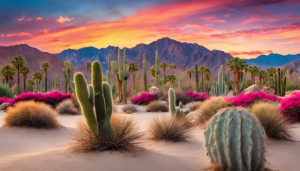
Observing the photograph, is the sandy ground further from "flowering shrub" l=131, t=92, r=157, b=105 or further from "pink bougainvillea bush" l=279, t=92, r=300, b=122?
"flowering shrub" l=131, t=92, r=157, b=105

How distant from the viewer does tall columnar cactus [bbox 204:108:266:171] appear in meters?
4.55

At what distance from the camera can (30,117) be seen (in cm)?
943

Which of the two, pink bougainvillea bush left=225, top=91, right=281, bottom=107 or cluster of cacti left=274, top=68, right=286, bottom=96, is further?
cluster of cacti left=274, top=68, right=286, bottom=96

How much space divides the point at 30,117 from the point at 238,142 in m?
8.16

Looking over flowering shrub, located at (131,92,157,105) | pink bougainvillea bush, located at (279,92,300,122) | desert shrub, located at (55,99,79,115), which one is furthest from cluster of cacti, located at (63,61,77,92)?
pink bougainvillea bush, located at (279,92,300,122)

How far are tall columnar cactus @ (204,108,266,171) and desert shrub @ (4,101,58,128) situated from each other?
7.42m

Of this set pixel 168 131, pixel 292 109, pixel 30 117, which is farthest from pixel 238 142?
pixel 30 117

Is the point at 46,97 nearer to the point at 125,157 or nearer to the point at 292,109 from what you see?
the point at 125,157

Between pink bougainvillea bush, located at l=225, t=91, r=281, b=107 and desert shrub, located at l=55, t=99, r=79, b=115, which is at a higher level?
pink bougainvillea bush, located at l=225, t=91, r=281, b=107

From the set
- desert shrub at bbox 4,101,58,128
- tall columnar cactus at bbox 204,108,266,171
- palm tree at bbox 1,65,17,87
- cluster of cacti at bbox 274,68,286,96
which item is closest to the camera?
tall columnar cactus at bbox 204,108,266,171

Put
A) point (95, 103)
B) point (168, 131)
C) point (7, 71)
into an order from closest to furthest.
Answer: point (95, 103) < point (168, 131) < point (7, 71)

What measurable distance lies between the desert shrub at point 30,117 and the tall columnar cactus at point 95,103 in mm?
A: 4661

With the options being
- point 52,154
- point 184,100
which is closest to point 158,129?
point 52,154

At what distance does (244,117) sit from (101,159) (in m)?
3.15
